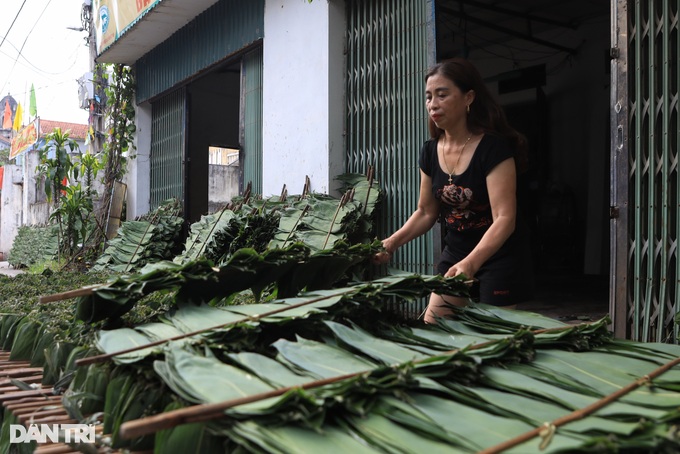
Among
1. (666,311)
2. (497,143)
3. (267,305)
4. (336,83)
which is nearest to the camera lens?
(267,305)

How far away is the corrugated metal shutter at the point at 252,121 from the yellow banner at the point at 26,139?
19896 mm

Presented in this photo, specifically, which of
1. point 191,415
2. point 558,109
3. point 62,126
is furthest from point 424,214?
point 62,126

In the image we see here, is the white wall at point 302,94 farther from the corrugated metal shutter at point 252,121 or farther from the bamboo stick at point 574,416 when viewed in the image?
the bamboo stick at point 574,416

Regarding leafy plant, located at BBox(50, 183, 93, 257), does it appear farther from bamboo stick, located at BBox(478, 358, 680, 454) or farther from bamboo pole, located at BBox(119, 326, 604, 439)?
bamboo stick, located at BBox(478, 358, 680, 454)

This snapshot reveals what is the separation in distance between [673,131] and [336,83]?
294 centimetres

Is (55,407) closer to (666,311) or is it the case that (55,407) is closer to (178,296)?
(178,296)

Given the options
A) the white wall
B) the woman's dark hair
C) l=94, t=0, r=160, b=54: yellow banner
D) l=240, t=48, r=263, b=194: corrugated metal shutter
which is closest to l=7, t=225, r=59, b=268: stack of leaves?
l=94, t=0, r=160, b=54: yellow banner

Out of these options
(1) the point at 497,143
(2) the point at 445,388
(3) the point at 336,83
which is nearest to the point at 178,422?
(2) the point at 445,388

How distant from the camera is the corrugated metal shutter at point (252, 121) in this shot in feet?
21.0

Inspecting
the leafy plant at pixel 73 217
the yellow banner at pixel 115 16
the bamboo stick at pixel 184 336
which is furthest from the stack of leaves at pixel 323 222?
the leafy plant at pixel 73 217

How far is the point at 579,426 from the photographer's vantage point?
0.89 meters

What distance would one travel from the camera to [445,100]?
2.36m

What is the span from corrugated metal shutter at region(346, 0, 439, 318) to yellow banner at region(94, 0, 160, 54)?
3310 mm

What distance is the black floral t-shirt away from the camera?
2311 millimetres
